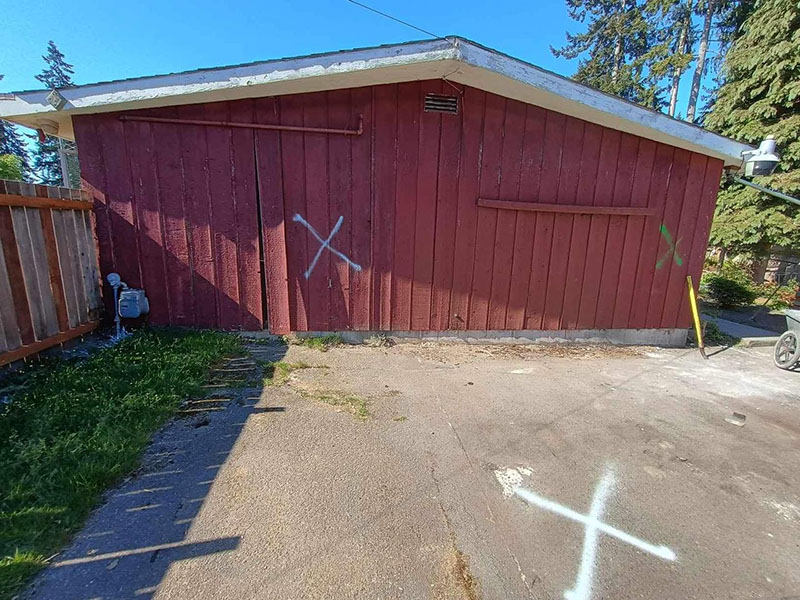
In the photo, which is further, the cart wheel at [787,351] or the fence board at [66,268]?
the cart wheel at [787,351]

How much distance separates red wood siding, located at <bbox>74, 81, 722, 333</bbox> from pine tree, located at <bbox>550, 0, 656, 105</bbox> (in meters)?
16.1

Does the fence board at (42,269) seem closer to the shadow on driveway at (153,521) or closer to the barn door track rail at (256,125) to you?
the barn door track rail at (256,125)

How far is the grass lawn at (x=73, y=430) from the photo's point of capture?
174 cm

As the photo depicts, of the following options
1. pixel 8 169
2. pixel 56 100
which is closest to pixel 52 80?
pixel 8 169

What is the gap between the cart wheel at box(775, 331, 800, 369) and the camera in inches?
183

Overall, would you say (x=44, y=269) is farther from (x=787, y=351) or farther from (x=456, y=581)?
(x=787, y=351)

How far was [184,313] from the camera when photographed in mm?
4590

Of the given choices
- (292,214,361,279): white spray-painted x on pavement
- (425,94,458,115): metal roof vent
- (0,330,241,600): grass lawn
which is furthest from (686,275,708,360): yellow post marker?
(0,330,241,600): grass lawn

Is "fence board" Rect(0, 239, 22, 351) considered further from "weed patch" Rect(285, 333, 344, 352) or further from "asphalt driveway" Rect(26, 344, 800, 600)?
"weed patch" Rect(285, 333, 344, 352)

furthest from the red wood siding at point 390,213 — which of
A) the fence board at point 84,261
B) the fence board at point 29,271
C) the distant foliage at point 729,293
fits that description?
the distant foliage at point 729,293

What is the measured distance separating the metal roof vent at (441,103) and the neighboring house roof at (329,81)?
21cm

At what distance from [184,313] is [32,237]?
5.23 feet

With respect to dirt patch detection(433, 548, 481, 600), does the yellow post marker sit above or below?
above

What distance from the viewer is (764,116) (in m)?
9.25
